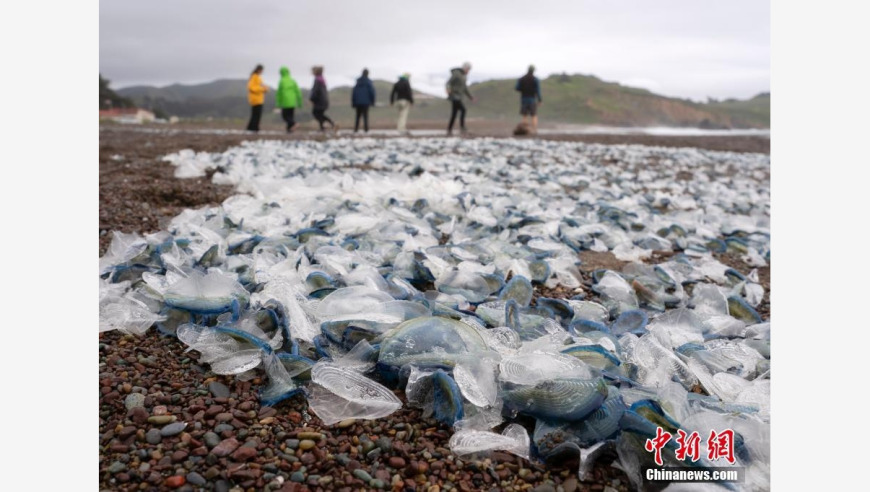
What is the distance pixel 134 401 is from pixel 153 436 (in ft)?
0.65

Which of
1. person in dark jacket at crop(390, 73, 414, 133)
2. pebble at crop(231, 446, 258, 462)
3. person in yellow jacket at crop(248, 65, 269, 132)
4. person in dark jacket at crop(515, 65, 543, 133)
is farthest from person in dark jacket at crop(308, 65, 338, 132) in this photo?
pebble at crop(231, 446, 258, 462)

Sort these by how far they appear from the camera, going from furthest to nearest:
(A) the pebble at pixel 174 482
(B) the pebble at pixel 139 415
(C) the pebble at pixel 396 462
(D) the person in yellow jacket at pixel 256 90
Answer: (D) the person in yellow jacket at pixel 256 90 → (B) the pebble at pixel 139 415 → (C) the pebble at pixel 396 462 → (A) the pebble at pixel 174 482

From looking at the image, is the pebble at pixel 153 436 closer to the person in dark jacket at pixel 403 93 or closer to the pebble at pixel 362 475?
the pebble at pixel 362 475

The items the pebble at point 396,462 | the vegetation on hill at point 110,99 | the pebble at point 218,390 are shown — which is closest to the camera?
the pebble at point 396,462

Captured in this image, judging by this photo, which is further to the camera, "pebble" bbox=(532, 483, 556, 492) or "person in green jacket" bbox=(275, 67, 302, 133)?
"person in green jacket" bbox=(275, 67, 302, 133)

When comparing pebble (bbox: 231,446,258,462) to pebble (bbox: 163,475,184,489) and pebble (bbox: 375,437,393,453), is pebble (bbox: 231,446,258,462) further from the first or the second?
pebble (bbox: 375,437,393,453)

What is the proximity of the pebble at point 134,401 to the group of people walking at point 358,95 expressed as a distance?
1157 cm

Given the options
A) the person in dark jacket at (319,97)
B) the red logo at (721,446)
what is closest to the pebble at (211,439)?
the red logo at (721,446)

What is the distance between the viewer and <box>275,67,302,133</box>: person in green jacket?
12836mm

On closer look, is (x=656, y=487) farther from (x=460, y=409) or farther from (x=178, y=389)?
(x=178, y=389)

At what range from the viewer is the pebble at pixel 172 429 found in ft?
4.80

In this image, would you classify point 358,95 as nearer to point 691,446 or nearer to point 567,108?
point 691,446

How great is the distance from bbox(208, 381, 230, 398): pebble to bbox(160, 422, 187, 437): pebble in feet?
0.54

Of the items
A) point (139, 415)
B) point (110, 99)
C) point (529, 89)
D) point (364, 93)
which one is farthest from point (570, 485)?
point (110, 99)
